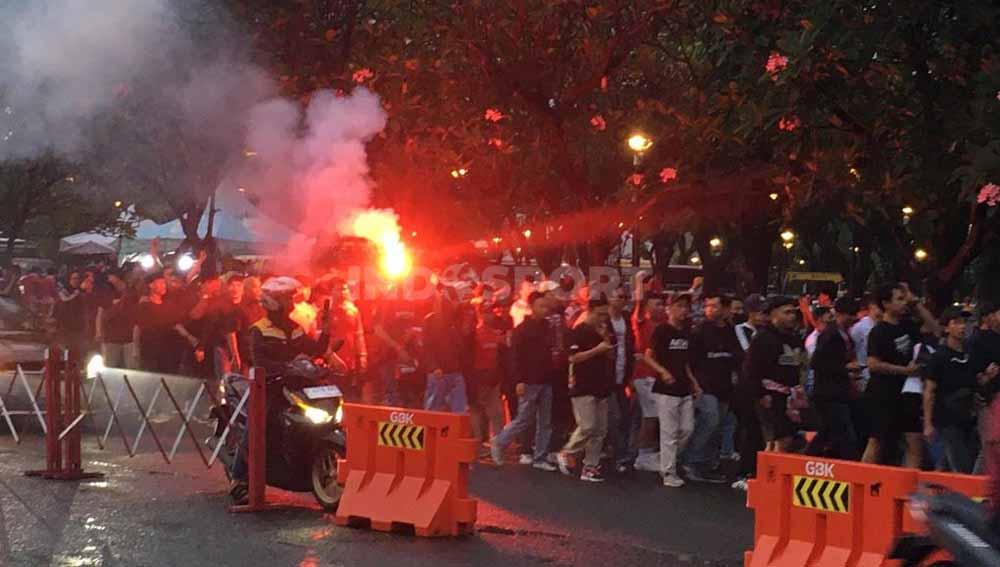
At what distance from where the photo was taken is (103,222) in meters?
50.3

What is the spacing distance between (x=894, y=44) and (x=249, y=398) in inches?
243

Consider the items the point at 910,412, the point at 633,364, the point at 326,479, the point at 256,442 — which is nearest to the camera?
the point at 256,442

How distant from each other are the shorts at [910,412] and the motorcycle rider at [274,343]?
14.9 ft

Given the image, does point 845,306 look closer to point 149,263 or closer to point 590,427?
point 590,427

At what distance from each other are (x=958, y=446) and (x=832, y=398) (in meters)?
1.02

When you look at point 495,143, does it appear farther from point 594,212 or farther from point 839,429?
point 839,429

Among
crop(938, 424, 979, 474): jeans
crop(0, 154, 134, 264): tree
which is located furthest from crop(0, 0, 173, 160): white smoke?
crop(938, 424, 979, 474): jeans

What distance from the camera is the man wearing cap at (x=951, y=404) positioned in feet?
34.8

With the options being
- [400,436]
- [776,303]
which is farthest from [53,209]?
[400,436]

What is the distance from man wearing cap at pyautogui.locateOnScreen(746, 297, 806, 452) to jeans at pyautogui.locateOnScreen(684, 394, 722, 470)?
0.80 m

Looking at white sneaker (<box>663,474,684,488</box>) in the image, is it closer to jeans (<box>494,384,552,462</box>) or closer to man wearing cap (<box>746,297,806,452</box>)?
man wearing cap (<box>746,297,806,452</box>)

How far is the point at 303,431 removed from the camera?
10.4m

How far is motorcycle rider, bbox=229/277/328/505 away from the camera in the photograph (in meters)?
10.6

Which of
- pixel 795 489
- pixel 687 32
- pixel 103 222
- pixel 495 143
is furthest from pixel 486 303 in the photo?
pixel 103 222
